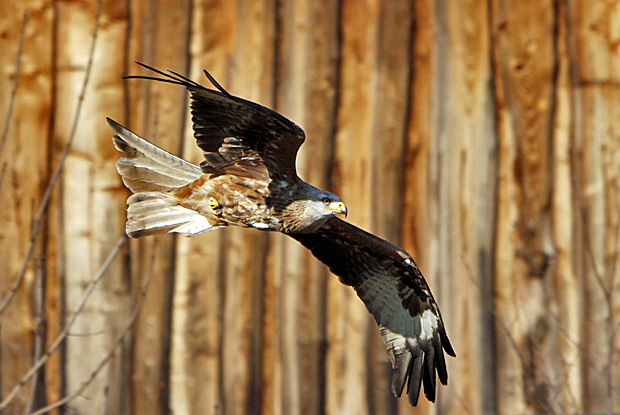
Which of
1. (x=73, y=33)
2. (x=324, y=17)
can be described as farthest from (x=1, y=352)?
(x=324, y=17)

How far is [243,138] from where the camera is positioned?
133 inches

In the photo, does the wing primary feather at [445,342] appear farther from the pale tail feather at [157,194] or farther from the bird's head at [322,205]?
the pale tail feather at [157,194]

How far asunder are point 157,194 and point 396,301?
140cm

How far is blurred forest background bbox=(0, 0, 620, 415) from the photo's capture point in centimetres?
411

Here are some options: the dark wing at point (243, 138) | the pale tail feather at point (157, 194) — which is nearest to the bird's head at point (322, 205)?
the dark wing at point (243, 138)

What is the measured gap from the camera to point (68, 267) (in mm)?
4113

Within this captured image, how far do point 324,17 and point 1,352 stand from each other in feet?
8.30

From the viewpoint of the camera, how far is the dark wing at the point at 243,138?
3221 millimetres

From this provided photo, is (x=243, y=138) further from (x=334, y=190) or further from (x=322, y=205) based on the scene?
(x=334, y=190)

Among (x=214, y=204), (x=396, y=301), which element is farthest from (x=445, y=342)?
(x=214, y=204)

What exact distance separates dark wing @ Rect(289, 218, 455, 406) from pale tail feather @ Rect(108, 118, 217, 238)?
→ 2.05 feet

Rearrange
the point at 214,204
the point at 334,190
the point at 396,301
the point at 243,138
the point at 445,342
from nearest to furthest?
the point at 243,138
the point at 214,204
the point at 445,342
the point at 396,301
the point at 334,190

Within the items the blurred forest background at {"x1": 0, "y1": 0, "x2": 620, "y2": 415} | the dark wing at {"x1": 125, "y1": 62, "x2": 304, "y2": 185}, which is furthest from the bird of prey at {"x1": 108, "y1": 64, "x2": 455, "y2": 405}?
the blurred forest background at {"x1": 0, "y1": 0, "x2": 620, "y2": 415}

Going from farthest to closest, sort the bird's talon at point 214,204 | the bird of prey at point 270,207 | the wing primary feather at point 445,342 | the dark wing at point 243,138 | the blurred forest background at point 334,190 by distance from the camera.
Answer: the blurred forest background at point 334,190 < the wing primary feather at point 445,342 < the bird's talon at point 214,204 < the bird of prey at point 270,207 < the dark wing at point 243,138
